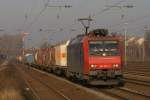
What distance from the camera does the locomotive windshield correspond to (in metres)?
27.0

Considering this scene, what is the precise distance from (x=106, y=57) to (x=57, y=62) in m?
20.1

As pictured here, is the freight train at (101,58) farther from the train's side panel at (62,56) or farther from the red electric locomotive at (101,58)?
the train's side panel at (62,56)

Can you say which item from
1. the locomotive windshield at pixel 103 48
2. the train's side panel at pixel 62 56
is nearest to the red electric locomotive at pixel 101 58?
the locomotive windshield at pixel 103 48

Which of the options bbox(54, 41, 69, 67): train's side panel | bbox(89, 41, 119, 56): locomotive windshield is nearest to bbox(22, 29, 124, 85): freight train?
bbox(89, 41, 119, 56): locomotive windshield

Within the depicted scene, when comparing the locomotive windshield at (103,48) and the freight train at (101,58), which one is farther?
the locomotive windshield at (103,48)

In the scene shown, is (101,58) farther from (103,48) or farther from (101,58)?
(103,48)

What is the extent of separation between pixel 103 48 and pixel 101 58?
2.19 feet

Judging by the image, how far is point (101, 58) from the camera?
87.9 feet

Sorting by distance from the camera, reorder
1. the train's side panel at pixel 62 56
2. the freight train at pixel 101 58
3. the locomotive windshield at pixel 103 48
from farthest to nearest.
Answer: the train's side panel at pixel 62 56 < the locomotive windshield at pixel 103 48 < the freight train at pixel 101 58

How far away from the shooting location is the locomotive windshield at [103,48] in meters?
27.0

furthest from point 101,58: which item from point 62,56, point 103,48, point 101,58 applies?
point 62,56

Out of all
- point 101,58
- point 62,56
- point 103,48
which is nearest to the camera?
point 101,58

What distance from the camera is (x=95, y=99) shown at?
813 inches

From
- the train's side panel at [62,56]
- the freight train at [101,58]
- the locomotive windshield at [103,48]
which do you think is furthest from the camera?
the train's side panel at [62,56]
